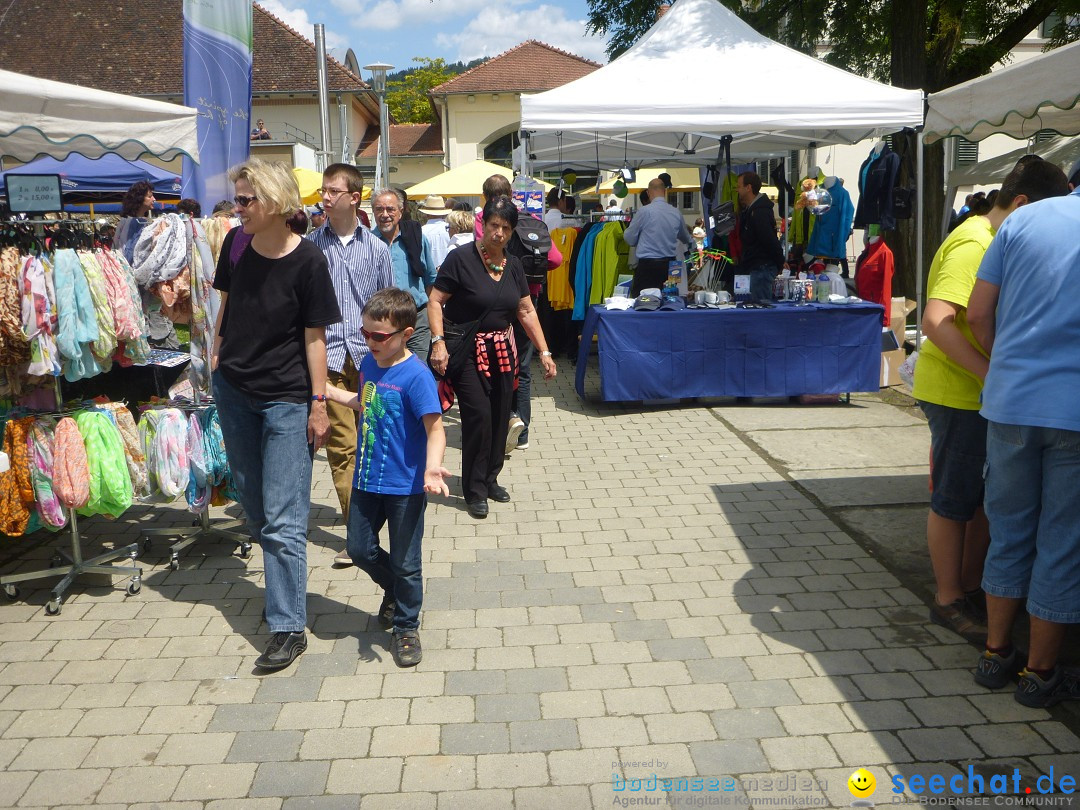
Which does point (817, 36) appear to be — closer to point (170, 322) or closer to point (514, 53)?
point (170, 322)

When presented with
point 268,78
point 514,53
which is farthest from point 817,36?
point 514,53

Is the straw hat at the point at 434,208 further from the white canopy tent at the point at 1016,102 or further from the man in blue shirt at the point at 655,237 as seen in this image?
the white canopy tent at the point at 1016,102

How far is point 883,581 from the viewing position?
4.46 metres

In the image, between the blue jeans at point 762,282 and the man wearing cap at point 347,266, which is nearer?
the man wearing cap at point 347,266

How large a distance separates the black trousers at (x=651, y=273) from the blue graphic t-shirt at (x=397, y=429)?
6.16 m

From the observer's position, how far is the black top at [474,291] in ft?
18.0

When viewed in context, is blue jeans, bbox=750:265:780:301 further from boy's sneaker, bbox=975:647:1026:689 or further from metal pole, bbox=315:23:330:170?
metal pole, bbox=315:23:330:170

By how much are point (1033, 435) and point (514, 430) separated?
4.21 m

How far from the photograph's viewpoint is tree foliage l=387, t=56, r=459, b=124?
56.8 meters

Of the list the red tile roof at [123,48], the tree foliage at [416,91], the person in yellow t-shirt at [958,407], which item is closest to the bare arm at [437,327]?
the person in yellow t-shirt at [958,407]

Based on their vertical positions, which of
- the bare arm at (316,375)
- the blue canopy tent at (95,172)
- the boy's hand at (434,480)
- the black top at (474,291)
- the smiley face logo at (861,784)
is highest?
the blue canopy tent at (95,172)

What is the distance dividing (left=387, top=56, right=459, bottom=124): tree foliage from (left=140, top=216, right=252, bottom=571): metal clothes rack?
53.1m

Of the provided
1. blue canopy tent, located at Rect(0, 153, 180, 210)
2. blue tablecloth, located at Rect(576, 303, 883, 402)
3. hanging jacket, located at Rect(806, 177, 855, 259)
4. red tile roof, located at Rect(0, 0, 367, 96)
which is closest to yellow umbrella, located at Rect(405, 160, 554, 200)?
blue canopy tent, located at Rect(0, 153, 180, 210)

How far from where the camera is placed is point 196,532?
498cm
